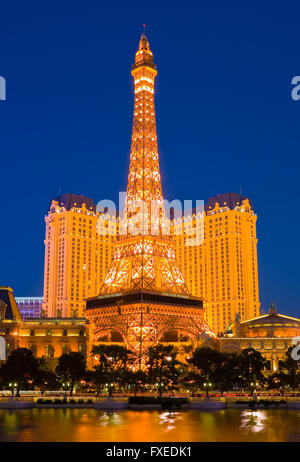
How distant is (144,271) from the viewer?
139 meters

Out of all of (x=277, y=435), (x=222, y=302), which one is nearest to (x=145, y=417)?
(x=277, y=435)

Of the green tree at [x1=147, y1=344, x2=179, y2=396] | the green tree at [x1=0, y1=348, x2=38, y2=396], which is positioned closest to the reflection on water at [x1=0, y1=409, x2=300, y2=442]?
the green tree at [x1=0, y1=348, x2=38, y2=396]

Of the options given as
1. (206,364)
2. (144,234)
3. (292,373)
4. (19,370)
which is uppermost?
(144,234)

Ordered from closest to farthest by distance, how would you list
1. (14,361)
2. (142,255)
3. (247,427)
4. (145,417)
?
(247,427)
(145,417)
(14,361)
(142,255)

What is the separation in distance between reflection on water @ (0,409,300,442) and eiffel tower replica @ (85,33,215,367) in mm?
68854

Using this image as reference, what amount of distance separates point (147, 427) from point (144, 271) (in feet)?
297

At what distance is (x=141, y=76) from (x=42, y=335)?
7525 cm

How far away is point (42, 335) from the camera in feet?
464

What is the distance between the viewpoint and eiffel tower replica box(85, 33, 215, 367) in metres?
132

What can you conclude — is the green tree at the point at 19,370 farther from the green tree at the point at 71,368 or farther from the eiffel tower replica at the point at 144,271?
the eiffel tower replica at the point at 144,271

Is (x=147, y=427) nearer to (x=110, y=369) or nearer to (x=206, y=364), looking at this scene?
(x=206, y=364)

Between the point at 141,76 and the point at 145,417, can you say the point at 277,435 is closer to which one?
the point at 145,417

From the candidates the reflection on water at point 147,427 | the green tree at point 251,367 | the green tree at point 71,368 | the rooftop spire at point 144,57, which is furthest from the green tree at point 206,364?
the rooftop spire at point 144,57

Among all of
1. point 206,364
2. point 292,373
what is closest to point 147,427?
point 206,364
